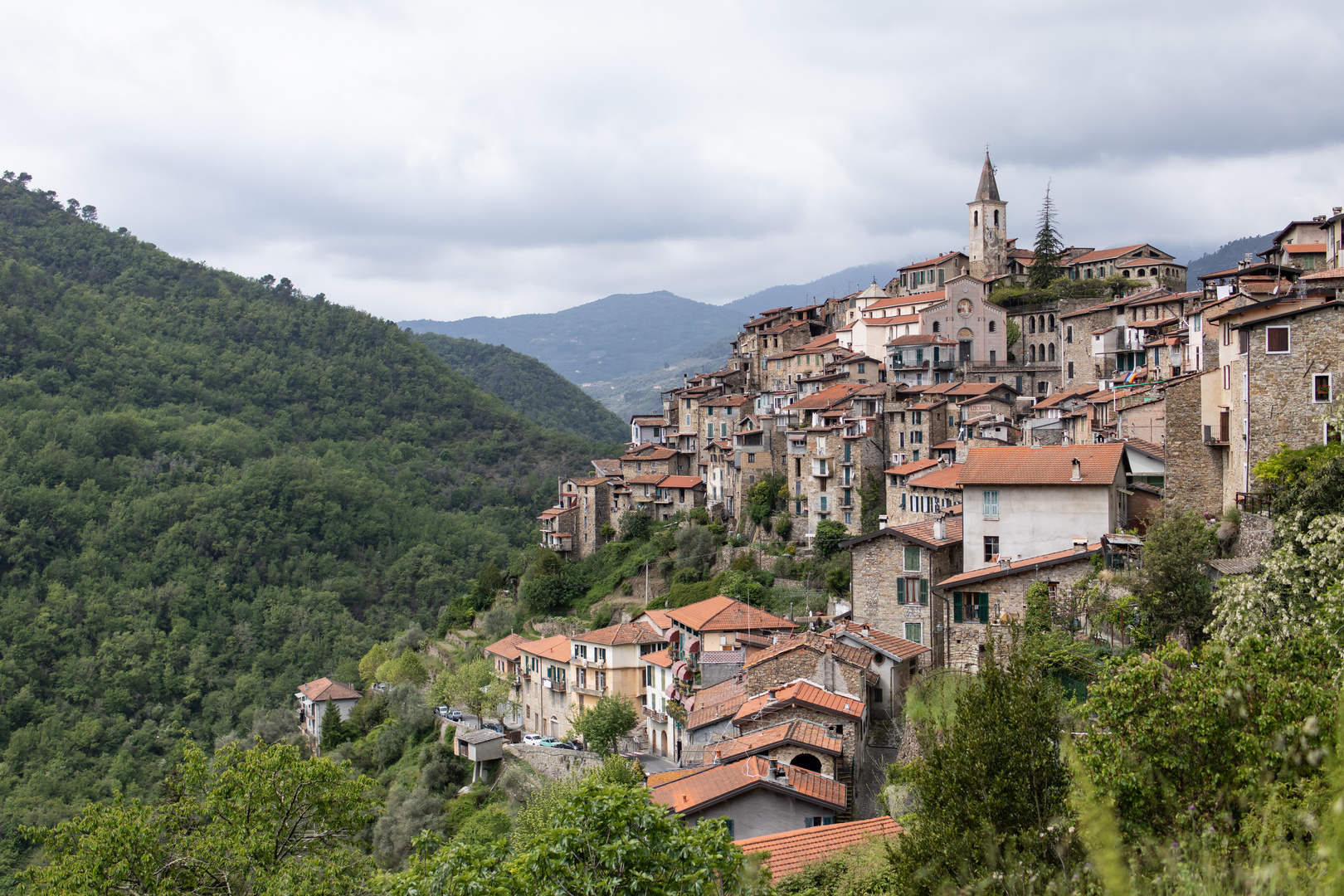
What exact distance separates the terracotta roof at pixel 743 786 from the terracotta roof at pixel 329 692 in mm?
46161

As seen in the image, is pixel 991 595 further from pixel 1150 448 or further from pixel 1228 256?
pixel 1228 256

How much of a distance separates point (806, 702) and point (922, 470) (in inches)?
705

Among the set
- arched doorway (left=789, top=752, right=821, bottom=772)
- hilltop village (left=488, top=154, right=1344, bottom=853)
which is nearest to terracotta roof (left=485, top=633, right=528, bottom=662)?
hilltop village (left=488, top=154, right=1344, bottom=853)

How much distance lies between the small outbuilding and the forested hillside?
65.7 feet

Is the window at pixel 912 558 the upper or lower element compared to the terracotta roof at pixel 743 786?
upper

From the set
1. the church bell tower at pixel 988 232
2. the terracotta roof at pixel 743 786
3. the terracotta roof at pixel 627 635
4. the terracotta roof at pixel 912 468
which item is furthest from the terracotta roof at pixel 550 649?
the church bell tower at pixel 988 232

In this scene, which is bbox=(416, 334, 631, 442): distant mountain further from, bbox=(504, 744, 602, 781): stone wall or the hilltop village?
bbox=(504, 744, 602, 781): stone wall

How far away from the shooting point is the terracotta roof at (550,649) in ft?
141

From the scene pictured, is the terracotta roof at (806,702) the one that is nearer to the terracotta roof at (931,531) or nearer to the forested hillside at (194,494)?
the terracotta roof at (931,531)

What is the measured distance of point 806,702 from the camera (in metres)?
23.2

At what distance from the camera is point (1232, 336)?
74.2 feet

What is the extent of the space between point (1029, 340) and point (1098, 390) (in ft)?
53.6

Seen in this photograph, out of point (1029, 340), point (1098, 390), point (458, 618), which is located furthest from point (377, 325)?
point (1098, 390)

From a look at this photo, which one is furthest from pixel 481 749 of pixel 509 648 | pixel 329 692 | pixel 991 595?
pixel 329 692
